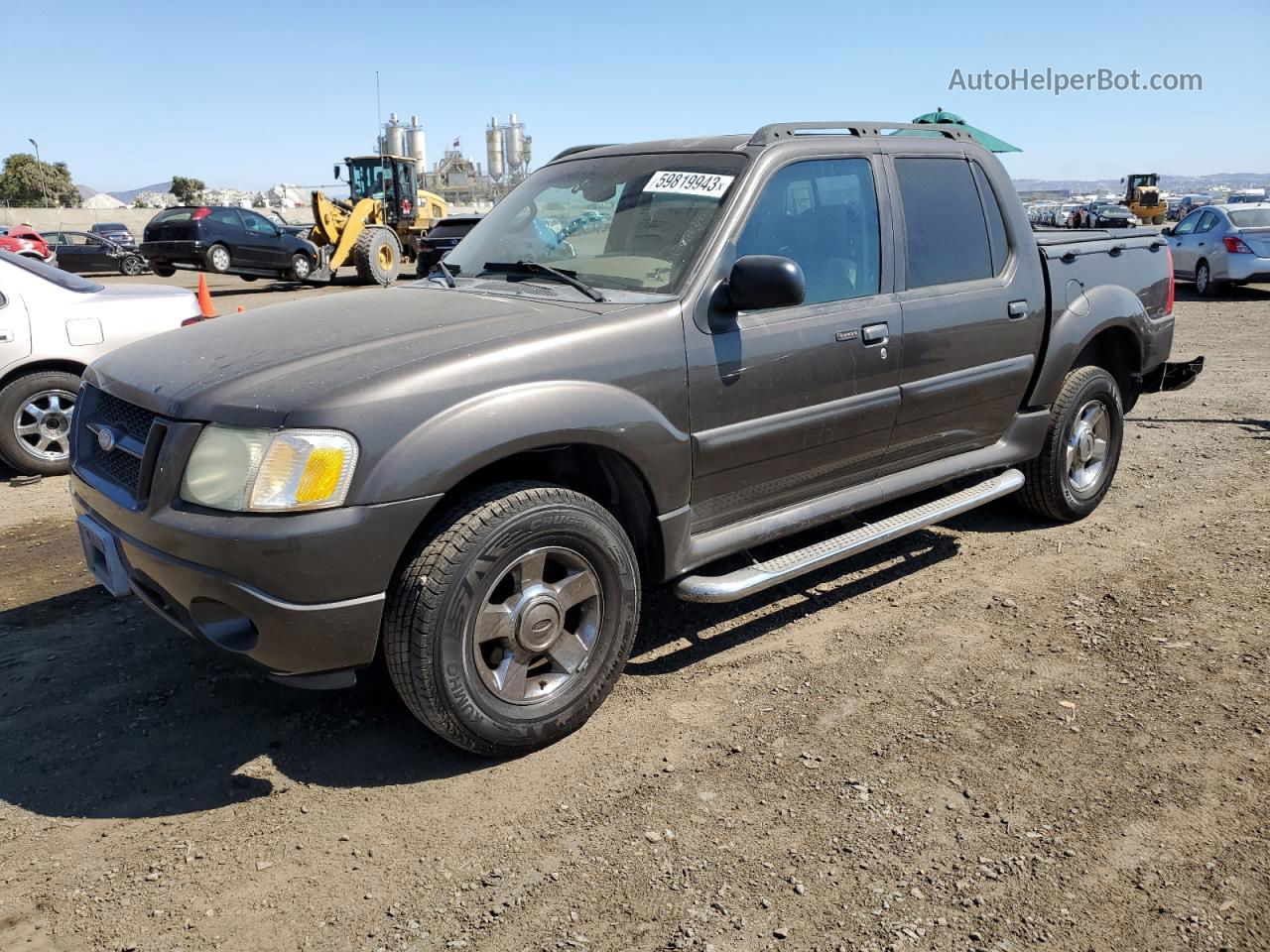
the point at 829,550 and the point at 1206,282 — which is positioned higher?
the point at 1206,282

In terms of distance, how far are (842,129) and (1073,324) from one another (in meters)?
1.67

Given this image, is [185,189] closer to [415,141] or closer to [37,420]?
[415,141]

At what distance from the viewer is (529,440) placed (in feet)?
9.95

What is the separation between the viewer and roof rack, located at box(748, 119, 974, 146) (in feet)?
12.8

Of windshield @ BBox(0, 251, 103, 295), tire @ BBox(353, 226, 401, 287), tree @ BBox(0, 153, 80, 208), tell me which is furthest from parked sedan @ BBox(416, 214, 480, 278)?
tree @ BBox(0, 153, 80, 208)

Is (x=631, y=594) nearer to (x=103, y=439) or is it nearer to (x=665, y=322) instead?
(x=665, y=322)

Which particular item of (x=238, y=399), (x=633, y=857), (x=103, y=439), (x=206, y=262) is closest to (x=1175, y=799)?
(x=633, y=857)

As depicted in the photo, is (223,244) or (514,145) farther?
(514,145)

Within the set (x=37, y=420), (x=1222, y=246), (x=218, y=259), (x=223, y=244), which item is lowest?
(x=37, y=420)

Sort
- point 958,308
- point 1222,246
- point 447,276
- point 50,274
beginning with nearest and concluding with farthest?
point 447,276, point 958,308, point 50,274, point 1222,246

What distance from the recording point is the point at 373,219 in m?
24.2

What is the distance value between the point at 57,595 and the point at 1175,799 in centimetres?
457

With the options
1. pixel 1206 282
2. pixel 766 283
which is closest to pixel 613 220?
pixel 766 283

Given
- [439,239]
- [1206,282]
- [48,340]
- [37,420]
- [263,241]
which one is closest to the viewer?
[48,340]
